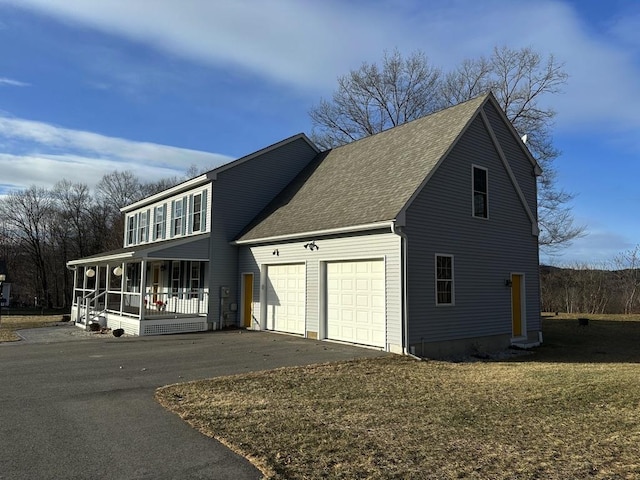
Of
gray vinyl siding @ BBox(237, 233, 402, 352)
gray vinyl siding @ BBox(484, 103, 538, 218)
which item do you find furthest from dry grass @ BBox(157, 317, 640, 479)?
gray vinyl siding @ BBox(484, 103, 538, 218)

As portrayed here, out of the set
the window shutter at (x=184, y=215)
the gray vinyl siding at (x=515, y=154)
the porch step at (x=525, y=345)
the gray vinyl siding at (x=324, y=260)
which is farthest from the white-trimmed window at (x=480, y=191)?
the window shutter at (x=184, y=215)

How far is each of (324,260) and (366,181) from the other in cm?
290

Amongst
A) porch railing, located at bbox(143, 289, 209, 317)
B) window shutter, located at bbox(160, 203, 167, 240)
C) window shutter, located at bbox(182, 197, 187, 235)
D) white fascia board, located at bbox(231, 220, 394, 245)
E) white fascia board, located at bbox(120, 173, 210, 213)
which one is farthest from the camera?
window shutter, located at bbox(160, 203, 167, 240)

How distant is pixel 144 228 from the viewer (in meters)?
25.3

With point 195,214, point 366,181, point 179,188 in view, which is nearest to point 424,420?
Answer: point 366,181

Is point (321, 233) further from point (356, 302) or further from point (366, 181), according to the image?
point (366, 181)

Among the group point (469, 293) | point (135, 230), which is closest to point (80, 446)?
point (469, 293)

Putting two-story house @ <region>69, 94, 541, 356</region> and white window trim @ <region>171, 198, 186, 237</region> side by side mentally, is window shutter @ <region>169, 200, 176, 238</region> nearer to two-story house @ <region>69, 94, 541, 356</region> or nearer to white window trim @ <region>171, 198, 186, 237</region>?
white window trim @ <region>171, 198, 186, 237</region>

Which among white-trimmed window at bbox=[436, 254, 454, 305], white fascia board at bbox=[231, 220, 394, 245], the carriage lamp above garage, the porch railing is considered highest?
white fascia board at bbox=[231, 220, 394, 245]

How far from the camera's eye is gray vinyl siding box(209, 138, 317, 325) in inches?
701

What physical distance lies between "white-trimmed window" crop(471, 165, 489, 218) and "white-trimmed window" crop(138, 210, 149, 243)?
1725 cm

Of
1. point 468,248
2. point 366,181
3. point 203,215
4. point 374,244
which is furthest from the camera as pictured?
point 203,215

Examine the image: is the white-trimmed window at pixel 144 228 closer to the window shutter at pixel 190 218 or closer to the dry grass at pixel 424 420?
the window shutter at pixel 190 218

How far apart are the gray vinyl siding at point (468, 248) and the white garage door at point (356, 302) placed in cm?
98
